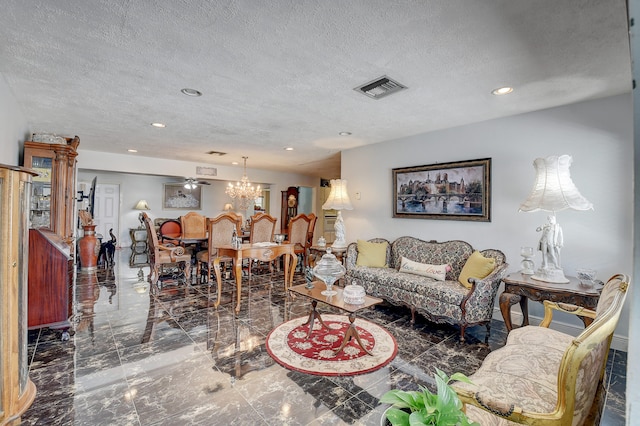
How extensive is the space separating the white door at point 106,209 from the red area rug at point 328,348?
8.07 m

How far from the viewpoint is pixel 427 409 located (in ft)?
2.71

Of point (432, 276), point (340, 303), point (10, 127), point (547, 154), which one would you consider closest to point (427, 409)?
point (340, 303)

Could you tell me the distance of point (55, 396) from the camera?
1992mm

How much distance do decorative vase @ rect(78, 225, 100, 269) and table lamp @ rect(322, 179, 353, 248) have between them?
4.75m

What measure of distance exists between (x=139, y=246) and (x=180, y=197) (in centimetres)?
196

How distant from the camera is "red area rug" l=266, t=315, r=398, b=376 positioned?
7.83 feet

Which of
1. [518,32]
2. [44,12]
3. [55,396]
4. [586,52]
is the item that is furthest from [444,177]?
[55,396]

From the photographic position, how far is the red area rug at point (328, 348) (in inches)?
94.0

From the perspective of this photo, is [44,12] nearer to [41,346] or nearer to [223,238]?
[41,346]

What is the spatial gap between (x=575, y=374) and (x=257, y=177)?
7.81 m

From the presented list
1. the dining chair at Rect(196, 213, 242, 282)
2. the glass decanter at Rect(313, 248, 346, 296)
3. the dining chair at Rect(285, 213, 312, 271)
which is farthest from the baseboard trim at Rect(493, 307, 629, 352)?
the dining chair at Rect(196, 213, 242, 282)

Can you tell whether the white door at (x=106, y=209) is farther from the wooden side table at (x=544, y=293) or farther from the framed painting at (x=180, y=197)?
the wooden side table at (x=544, y=293)

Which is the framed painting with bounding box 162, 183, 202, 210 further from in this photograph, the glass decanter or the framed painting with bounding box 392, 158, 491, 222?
the glass decanter

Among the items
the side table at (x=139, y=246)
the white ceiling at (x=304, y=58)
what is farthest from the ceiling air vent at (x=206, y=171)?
the white ceiling at (x=304, y=58)
